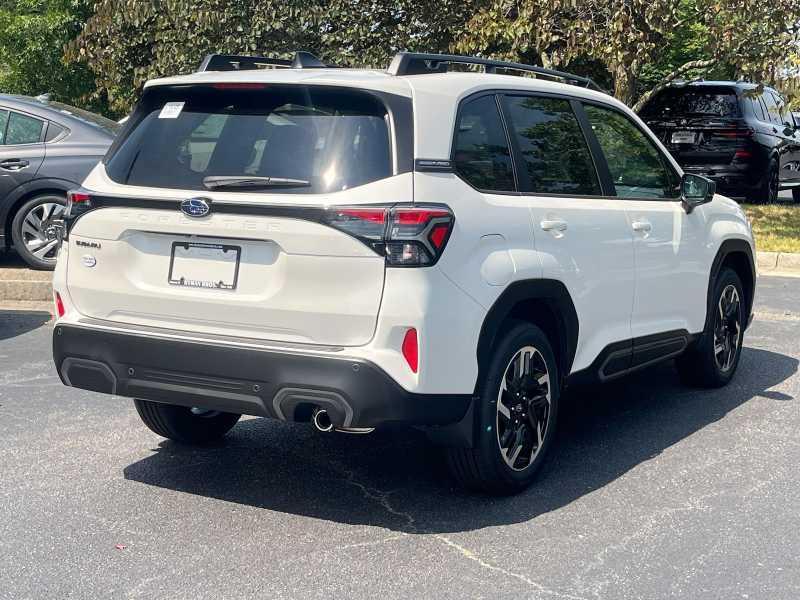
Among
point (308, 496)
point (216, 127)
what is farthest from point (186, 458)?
point (216, 127)

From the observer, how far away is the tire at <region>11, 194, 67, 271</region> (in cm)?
1034

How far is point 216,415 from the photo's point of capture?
576cm

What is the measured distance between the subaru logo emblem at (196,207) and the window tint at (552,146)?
1.44 metres

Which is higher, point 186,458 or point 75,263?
point 75,263

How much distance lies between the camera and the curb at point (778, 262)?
12608 mm

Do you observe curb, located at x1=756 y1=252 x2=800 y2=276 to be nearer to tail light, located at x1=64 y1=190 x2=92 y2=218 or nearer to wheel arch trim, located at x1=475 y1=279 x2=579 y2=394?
wheel arch trim, located at x1=475 y1=279 x2=579 y2=394

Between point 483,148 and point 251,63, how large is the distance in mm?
1298

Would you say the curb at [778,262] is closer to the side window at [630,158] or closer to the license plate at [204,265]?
the side window at [630,158]

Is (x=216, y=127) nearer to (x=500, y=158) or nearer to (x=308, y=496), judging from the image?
(x=500, y=158)

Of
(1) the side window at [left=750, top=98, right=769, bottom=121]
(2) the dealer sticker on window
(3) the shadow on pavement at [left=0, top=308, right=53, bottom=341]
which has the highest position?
(1) the side window at [left=750, top=98, right=769, bottom=121]

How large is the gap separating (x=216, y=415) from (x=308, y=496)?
0.99 m

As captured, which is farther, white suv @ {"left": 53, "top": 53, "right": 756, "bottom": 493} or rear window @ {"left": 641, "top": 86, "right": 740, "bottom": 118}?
rear window @ {"left": 641, "top": 86, "right": 740, "bottom": 118}

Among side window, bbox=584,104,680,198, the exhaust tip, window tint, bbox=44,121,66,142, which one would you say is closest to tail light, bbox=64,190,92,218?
the exhaust tip

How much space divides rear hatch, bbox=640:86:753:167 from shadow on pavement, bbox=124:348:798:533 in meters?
10.6
